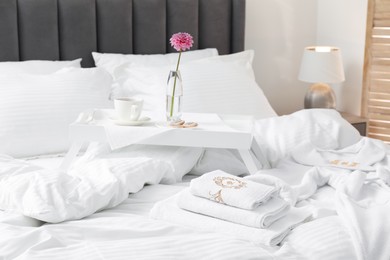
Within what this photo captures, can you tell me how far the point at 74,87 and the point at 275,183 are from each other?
1.27 m

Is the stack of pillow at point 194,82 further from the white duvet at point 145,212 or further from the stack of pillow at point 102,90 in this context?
the white duvet at point 145,212

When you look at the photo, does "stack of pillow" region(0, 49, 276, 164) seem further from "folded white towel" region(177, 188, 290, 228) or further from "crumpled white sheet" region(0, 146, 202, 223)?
"folded white towel" region(177, 188, 290, 228)

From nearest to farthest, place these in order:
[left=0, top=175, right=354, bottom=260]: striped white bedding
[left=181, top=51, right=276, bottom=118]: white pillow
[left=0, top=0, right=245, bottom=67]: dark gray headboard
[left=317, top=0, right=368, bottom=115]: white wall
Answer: [left=0, top=175, right=354, bottom=260]: striped white bedding
[left=181, top=51, right=276, bottom=118]: white pillow
[left=0, top=0, right=245, bottom=67]: dark gray headboard
[left=317, top=0, right=368, bottom=115]: white wall

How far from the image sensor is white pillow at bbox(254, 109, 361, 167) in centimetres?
270

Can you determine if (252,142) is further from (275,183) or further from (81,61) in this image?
(81,61)

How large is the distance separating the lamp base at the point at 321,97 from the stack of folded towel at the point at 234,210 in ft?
7.06

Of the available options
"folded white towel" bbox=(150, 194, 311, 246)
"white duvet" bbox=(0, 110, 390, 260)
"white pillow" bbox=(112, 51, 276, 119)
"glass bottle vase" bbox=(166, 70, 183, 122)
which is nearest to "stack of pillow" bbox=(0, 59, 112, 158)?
"white pillow" bbox=(112, 51, 276, 119)

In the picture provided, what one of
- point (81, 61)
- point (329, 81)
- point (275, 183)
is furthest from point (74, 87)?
point (329, 81)

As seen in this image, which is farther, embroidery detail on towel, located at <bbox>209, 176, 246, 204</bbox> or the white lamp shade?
the white lamp shade

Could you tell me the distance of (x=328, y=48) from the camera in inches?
165

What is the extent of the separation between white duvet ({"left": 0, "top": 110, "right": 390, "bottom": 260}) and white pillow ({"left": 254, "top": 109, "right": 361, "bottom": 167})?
9 centimetres

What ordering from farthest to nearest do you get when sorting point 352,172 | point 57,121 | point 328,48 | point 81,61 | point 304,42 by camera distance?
point 304,42 < point 328,48 < point 81,61 < point 57,121 < point 352,172

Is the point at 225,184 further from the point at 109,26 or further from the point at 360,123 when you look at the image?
the point at 360,123

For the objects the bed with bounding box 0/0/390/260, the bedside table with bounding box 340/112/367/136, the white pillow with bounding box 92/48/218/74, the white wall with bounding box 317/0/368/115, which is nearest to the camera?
the bed with bounding box 0/0/390/260
